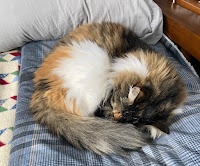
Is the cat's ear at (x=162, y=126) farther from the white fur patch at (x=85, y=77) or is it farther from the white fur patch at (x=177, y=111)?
the white fur patch at (x=85, y=77)

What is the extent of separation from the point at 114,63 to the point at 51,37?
0.84m

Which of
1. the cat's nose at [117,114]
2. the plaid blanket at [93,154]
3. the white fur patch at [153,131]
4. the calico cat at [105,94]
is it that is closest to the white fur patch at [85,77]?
the calico cat at [105,94]

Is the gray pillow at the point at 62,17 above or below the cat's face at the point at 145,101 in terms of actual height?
above

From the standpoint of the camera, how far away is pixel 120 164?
3.15ft

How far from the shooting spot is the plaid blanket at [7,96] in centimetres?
108

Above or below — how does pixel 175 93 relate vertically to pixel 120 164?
above

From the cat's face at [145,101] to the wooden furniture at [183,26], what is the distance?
22.0 inches

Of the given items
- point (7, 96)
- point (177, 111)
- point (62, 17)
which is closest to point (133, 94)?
point (177, 111)

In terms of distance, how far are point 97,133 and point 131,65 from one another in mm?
489

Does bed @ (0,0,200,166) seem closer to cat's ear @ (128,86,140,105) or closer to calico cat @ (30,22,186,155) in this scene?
calico cat @ (30,22,186,155)

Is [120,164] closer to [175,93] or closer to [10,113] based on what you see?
[175,93]

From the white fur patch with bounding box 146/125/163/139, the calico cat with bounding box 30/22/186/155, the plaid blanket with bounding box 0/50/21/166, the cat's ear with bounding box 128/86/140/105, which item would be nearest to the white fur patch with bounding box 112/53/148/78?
the calico cat with bounding box 30/22/186/155

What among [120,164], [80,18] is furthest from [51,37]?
[120,164]

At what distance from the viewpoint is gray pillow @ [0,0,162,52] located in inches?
60.9
